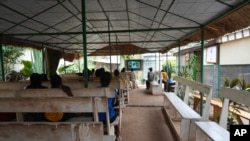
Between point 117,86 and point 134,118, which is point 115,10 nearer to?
point 117,86

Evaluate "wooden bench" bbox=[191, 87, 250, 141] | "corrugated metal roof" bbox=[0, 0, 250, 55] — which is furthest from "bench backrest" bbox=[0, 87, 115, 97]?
"corrugated metal roof" bbox=[0, 0, 250, 55]

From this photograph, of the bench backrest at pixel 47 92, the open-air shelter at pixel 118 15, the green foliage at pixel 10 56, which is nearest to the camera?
the bench backrest at pixel 47 92

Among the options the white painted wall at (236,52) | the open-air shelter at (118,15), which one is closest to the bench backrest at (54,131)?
the open-air shelter at (118,15)

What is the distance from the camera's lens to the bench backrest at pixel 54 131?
1399 mm

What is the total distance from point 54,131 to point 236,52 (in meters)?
6.72

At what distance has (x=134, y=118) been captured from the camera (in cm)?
442

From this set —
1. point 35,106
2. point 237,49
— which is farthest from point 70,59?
point 35,106

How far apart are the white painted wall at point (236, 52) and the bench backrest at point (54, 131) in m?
5.98

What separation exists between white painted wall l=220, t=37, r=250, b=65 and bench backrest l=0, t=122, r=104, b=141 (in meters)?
5.98

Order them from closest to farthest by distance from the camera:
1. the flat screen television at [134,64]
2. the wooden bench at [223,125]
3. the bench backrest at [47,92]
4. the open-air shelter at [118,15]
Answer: the wooden bench at [223,125] → the bench backrest at [47,92] → the open-air shelter at [118,15] → the flat screen television at [134,64]

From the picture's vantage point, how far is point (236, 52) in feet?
20.9

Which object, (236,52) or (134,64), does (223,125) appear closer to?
(236,52)

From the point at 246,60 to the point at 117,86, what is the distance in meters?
4.66

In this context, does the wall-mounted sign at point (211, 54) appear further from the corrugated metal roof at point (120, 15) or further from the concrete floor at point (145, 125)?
the concrete floor at point (145, 125)
